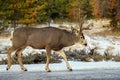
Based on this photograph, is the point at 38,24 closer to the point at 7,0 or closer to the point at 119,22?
the point at 119,22

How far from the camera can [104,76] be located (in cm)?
1584

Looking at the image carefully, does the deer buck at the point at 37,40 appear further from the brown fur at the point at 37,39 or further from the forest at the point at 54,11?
the forest at the point at 54,11

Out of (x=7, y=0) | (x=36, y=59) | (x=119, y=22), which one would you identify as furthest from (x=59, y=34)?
(x=119, y=22)

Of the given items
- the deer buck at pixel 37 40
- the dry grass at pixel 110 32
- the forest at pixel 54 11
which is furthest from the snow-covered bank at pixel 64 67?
the dry grass at pixel 110 32

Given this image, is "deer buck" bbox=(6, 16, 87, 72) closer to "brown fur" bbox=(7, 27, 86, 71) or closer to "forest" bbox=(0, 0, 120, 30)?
"brown fur" bbox=(7, 27, 86, 71)

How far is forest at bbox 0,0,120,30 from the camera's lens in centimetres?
3655

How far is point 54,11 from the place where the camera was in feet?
169

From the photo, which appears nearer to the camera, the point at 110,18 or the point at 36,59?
the point at 36,59

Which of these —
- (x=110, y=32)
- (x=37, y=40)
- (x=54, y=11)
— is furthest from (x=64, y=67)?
(x=54, y=11)

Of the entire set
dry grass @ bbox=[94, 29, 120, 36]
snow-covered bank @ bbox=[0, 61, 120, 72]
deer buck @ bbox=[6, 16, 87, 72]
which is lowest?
dry grass @ bbox=[94, 29, 120, 36]

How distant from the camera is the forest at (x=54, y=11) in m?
36.5

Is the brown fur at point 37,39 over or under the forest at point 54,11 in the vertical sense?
over

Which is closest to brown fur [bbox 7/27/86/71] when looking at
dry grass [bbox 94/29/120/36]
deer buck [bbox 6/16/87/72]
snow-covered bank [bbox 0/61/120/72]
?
deer buck [bbox 6/16/87/72]

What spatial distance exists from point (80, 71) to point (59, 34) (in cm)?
180
